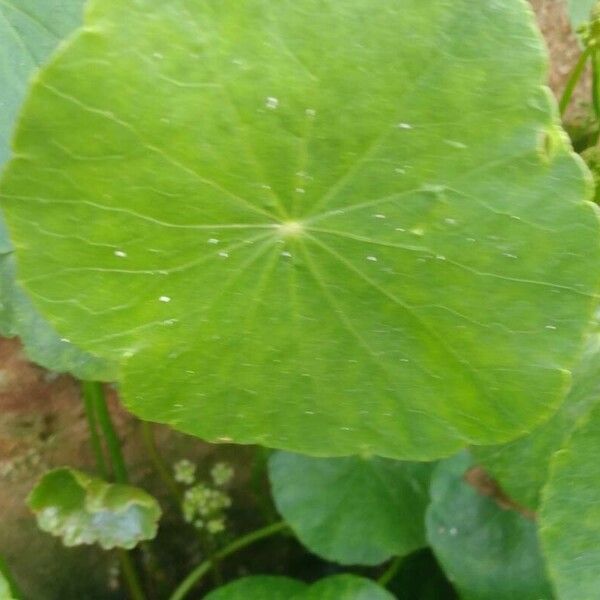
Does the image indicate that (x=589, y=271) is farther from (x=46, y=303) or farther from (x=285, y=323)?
(x=46, y=303)

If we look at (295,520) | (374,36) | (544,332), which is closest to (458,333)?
(544,332)

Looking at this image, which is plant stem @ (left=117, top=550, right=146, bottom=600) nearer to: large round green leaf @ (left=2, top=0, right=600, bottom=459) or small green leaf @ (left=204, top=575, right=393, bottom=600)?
small green leaf @ (left=204, top=575, right=393, bottom=600)

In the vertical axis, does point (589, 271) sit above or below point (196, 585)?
above

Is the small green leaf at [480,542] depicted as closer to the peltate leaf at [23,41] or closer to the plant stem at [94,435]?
the plant stem at [94,435]

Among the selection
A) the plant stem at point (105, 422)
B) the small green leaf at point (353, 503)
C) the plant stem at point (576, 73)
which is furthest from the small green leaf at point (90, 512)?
the plant stem at point (576, 73)

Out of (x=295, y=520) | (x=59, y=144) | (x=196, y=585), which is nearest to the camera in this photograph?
(x=59, y=144)

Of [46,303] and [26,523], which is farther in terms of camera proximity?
[26,523]

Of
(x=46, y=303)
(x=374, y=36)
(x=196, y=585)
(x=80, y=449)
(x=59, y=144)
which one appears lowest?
(x=196, y=585)
